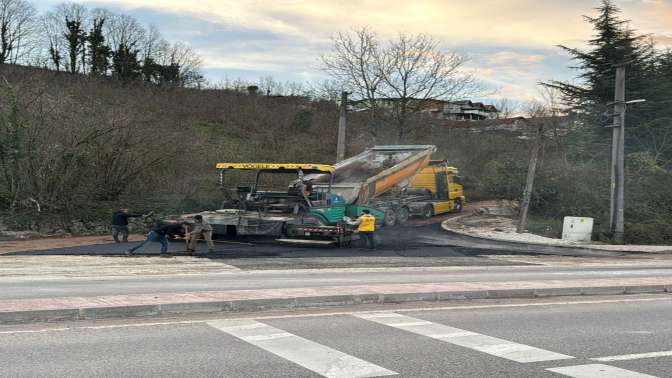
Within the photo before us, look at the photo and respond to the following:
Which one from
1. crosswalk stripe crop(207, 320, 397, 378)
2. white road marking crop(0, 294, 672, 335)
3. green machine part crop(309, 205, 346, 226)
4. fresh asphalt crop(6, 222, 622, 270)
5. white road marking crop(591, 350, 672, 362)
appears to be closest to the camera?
crosswalk stripe crop(207, 320, 397, 378)

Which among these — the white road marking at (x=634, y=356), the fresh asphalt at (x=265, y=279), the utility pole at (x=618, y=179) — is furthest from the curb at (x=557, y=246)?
the white road marking at (x=634, y=356)

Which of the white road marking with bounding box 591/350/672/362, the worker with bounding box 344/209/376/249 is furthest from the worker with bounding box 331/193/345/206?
the white road marking with bounding box 591/350/672/362

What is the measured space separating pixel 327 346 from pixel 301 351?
0.43m

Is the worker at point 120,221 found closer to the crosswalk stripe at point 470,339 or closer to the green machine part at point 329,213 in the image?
the green machine part at point 329,213

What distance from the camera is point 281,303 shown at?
10578 millimetres

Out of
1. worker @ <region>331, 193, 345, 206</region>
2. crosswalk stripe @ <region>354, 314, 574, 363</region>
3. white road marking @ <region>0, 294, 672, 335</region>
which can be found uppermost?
worker @ <region>331, 193, 345, 206</region>

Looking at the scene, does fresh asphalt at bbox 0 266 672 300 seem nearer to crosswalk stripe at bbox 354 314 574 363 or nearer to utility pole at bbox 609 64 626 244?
crosswalk stripe at bbox 354 314 574 363

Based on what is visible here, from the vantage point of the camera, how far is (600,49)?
156ft

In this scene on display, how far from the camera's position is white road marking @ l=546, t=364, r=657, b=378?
6.88 metres

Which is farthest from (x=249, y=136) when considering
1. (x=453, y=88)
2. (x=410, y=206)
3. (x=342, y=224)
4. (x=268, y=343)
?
(x=268, y=343)

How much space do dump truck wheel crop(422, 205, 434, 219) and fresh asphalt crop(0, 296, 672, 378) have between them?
72.4 feet

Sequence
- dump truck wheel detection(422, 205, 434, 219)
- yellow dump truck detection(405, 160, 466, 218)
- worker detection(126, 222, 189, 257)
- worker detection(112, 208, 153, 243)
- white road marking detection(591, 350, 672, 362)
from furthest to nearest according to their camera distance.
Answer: dump truck wheel detection(422, 205, 434, 219) < yellow dump truck detection(405, 160, 466, 218) < worker detection(112, 208, 153, 243) < worker detection(126, 222, 189, 257) < white road marking detection(591, 350, 672, 362)

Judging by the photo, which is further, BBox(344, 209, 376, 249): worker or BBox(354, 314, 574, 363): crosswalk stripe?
BBox(344, 209, 376, 249): worker

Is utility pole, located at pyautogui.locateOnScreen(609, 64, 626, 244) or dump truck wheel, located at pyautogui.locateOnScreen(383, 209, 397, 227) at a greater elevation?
utility pole, located at pyautogui.locateOnScreen(609, 64, 626, 244)
